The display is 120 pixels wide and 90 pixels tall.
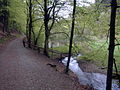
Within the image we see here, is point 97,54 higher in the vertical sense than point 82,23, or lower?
lower

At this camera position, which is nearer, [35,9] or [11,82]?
[11,82]

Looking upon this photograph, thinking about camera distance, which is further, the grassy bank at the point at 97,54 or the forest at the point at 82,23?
the grassy bank at the point at 97,54

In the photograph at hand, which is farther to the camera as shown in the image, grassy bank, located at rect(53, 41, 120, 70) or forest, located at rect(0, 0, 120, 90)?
grassy bank, located at rect(53, 41, 120, 70)

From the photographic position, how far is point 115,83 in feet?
38.1

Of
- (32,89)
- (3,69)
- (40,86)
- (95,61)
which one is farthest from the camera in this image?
(95,61)

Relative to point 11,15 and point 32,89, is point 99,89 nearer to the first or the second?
point 32,89

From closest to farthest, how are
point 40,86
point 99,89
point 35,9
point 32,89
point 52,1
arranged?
point 32,89 → point 40,86 → point 99,89 → point 52,1 → point 35,9

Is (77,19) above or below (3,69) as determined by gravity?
above

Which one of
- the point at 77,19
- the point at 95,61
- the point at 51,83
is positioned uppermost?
the point at 77,19

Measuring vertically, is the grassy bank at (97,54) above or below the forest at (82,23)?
below

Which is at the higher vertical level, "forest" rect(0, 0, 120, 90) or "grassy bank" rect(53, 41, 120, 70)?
"forest" rect(0, 0, 120, 90)

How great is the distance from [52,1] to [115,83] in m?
11.5

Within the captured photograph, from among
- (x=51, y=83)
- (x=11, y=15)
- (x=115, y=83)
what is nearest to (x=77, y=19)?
(x=51, y=83)

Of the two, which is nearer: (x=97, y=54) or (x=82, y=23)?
(x=82, y=23)
